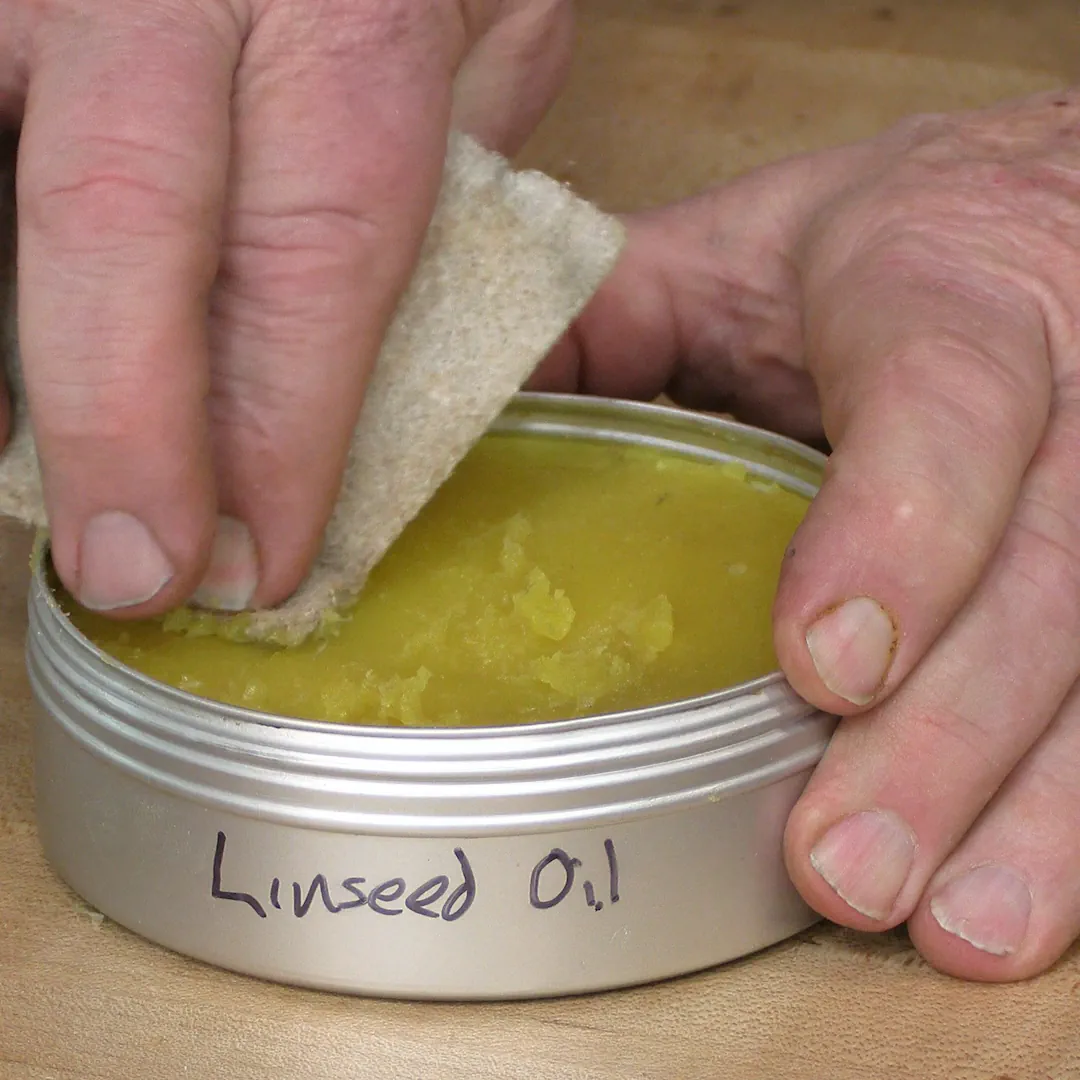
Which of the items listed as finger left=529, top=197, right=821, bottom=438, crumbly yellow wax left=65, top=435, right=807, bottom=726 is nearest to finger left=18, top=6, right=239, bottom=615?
crumbly yellow wax left=65, top=435, right=807, bottom=726

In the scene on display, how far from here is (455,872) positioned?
59 centimetres

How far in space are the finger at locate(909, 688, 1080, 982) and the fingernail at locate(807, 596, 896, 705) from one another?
10cm

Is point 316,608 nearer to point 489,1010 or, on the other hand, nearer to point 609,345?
point 489,1010

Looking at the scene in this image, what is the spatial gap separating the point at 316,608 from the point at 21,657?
0.30 metres

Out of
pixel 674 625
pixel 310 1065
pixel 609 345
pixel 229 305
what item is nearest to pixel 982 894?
pixel 674 625

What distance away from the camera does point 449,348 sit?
2.42 feet

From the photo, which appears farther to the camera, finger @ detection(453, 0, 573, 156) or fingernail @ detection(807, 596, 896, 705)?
finger @ detection(453, 0, 573, 156)

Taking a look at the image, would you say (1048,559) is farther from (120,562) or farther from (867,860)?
(120,562)

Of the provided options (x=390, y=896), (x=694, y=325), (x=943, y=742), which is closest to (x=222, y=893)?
(x=390, y=896)

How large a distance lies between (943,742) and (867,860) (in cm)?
7

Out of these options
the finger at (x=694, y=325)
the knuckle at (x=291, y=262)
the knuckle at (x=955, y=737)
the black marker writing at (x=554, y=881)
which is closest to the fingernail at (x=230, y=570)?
the knuckle at (x=291, y=262)

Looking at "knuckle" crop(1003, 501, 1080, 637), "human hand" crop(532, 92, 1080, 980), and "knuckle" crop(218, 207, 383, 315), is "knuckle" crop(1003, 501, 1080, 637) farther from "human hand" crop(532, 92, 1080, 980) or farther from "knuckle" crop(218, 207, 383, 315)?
"knuckle" crop(218, 207, 383, 315)

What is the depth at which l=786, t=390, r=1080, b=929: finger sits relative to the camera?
0.63 meters

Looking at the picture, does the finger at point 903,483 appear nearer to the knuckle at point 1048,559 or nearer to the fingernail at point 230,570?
the knuckle at point 1048,559
